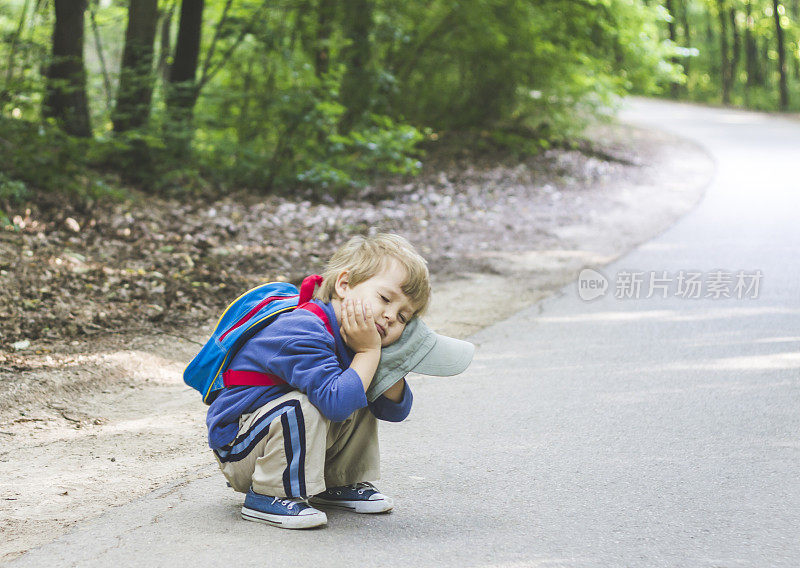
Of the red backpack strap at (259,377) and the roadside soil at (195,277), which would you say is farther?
the roadside soil at (195,277)

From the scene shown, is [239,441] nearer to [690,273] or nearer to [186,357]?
[186,357]

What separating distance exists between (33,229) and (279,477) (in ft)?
18.7

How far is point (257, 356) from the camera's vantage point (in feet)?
9.73

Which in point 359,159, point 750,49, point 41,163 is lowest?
point 41,163

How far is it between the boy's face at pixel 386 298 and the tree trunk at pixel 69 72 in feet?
25.3

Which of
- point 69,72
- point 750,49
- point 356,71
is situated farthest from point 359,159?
point 750,49

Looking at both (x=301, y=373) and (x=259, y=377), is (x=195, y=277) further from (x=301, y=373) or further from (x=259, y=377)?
(x=301, y=373)

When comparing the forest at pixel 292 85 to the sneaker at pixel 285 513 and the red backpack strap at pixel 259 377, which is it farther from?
the sneaker at pixel 285 513

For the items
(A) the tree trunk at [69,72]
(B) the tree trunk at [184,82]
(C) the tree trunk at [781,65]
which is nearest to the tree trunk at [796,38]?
(C) the tree trunk at [781,65]

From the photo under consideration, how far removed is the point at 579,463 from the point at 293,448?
1.49 metres

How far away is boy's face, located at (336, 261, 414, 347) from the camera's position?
3014 millimetres

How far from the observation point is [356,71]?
12984mm

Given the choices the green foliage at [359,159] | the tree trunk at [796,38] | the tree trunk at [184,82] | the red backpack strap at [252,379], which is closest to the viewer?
the red backpack strap at [252,379]

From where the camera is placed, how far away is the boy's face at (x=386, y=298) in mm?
3014
